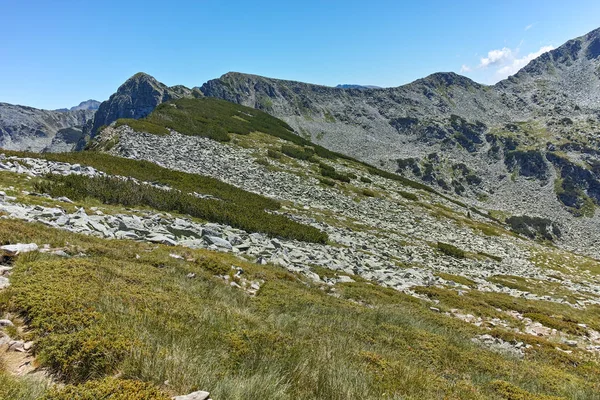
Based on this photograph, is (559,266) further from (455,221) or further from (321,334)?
(321,334)

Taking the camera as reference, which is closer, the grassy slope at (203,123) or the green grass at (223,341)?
the green grass at (223,341)

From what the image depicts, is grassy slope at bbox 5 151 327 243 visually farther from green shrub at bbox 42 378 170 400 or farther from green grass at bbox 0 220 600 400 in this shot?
green shrub at bbox 42 378 170 400

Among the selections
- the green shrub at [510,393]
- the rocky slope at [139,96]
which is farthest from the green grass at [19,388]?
the rocky slope at [139,96]

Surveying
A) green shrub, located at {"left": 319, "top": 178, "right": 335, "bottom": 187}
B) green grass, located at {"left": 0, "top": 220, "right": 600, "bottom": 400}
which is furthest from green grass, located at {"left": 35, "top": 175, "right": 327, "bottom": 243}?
green shrub, located at {"left": 319, "top": 178, "right": 335, "bottom": 187}

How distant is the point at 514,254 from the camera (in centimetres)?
3697

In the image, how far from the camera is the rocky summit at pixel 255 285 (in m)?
4.88

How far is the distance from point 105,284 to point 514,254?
41739 millimetres

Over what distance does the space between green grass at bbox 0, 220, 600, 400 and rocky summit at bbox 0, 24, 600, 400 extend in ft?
0.14

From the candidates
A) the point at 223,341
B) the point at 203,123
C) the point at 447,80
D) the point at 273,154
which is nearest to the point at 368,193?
the point at 273,154

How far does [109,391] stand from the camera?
144 inches

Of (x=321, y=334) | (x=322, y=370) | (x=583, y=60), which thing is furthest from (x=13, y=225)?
(x=583, y=60)

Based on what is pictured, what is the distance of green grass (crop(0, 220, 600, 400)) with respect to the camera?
4.45 metres

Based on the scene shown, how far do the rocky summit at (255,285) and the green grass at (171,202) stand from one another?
0.40ft

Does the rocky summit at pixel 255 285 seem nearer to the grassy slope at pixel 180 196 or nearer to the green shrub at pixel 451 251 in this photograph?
the grassy slope at pixel 180 196
